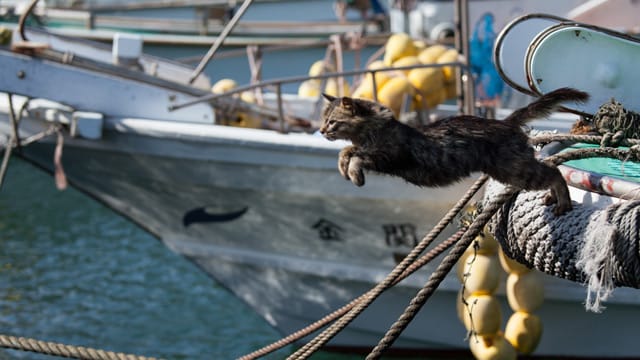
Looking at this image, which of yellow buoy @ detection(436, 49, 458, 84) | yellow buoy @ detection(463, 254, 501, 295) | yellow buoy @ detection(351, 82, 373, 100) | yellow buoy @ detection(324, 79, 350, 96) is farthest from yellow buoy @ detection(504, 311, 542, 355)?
yellow buoy @ detection(324, 79, 350, 96)

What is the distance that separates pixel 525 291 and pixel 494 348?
15.8 inches

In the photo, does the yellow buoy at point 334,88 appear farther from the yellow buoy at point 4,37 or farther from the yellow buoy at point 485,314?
the yellow buoy at point 4,37

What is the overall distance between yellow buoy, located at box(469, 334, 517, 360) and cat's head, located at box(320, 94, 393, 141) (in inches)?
143

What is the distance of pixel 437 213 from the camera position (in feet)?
22.4

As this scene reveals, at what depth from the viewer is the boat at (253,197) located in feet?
22.4

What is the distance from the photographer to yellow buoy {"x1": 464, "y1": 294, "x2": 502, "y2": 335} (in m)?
6.66

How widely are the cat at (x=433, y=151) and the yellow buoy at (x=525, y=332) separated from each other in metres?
3.56

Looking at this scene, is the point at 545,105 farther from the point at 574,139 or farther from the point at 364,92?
the point at 364,92

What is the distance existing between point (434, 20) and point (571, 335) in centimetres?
766

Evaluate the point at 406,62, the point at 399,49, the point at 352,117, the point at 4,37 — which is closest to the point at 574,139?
the point at 352,117

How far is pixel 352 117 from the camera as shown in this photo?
10.9 ft

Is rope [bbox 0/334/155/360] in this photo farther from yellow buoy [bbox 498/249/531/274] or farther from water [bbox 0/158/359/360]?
water [bbox 0/158/359/360]

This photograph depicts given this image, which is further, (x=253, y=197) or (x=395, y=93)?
(x=395, y=93)

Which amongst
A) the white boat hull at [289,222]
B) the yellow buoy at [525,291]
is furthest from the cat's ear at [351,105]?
the yellow buoy at [525,291]
